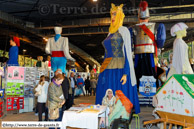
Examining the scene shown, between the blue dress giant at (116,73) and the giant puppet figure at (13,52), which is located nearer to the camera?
the blue dress giant at (116,73)

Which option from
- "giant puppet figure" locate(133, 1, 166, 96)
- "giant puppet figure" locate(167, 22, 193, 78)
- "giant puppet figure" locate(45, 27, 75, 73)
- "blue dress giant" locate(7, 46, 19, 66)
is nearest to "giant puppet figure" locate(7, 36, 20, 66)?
"blue dress giant" locate(7, 46, 19, 66)

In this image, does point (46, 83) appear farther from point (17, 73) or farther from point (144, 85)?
point (144, 85)

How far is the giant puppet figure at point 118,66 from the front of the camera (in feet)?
12.9

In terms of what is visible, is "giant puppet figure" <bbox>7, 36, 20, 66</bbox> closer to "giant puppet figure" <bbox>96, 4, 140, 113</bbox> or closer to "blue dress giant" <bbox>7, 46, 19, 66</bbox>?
"blue dress giant" <bbox>7, 46, 19, 66</bbox>

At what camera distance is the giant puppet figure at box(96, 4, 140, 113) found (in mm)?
3936

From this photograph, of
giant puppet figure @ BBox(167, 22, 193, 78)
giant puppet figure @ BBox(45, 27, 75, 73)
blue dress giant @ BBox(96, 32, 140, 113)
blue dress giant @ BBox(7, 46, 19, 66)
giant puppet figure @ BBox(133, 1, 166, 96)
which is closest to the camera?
blue dress giant @ BBox(96, 32, 140, 113)

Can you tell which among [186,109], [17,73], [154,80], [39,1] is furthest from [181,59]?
[39,1]

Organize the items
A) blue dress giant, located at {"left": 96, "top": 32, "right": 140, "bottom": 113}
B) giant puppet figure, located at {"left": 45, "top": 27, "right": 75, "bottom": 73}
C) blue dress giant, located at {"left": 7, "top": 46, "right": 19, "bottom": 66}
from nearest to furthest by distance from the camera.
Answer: blue dress giant, located at {"left": 96, "top": 32, "right": 140, "bottom": 113}, giant puppet figure, located at {"left": 45, "top": 27, "right": 75, "bottom": 73}, blue dress giant, located at {"left": 7, "top": 46, "right": 19, "bottom": 66}

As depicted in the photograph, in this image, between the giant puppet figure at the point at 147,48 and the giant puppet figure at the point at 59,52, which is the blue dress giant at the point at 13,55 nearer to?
the giant puppet figure at the point at 59,52

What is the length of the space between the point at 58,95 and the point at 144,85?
194 centimetres

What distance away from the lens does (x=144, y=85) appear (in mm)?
4949

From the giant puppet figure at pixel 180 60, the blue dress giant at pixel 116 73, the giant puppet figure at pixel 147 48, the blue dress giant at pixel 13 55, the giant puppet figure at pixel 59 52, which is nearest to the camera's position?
the blue dress giant at pixel 116 73

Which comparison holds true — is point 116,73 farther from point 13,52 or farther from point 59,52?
point 13,52

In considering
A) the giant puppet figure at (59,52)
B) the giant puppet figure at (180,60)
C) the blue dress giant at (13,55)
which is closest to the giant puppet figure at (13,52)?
the blue dress giant at (13,55)
